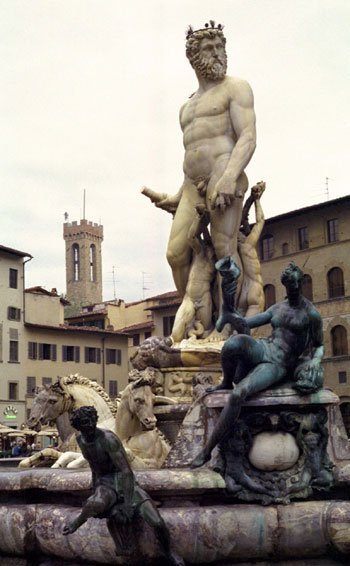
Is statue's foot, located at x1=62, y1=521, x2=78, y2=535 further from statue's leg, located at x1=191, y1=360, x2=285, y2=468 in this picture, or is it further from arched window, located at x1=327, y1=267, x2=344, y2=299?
arched window, located at x1=327, y1=267, x2=344, y2=299

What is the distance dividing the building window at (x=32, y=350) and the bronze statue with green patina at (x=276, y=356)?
51693 millimetres

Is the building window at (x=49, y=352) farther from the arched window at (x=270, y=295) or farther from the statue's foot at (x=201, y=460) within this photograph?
the statue's foot at (x=201, y=460)

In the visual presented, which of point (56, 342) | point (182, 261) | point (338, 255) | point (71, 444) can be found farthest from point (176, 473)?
point (56, 342)

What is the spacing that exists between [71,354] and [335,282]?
2020cm

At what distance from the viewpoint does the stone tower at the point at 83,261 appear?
15212cm

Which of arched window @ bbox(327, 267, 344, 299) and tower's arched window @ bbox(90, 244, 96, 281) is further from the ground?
tower's arched window @ bbox(90, 244, 96, 281)

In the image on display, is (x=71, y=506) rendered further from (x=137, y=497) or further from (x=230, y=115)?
(x=230, y=115)

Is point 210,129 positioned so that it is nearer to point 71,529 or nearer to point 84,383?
point 84,383

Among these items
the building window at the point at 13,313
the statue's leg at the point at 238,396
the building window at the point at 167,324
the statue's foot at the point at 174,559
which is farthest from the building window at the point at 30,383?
the statue's foot at the point at 174,559

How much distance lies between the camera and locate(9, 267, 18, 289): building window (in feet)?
185

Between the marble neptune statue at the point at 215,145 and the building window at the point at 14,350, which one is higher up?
the building window at the point at 14,350

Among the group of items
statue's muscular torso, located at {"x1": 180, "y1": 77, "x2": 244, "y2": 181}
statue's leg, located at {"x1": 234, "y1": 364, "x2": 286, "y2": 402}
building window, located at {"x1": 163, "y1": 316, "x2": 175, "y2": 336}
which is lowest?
statue's leg, located at {"x1": 234, "y1": 364, "x2": 286, "y2": 402}

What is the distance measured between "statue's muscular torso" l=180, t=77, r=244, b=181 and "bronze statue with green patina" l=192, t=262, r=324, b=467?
3.98 meters

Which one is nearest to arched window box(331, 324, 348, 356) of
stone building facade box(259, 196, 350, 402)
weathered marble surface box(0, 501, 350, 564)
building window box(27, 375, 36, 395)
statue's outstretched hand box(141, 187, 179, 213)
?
stone building facade box(259, 196, 350, 402)
